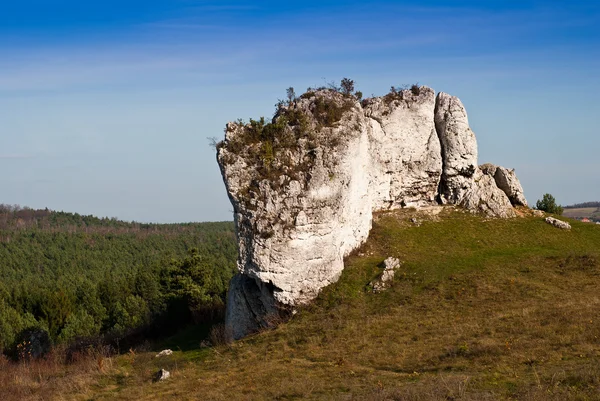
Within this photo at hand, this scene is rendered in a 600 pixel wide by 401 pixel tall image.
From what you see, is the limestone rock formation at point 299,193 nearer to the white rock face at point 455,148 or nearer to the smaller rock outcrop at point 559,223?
the smaller rock outcrop at point 559,223

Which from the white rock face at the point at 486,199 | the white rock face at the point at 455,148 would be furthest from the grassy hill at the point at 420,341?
the white rock face at the point at 455,148

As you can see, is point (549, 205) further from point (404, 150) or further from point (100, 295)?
point (100, 295)

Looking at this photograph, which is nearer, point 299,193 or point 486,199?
point 299,193

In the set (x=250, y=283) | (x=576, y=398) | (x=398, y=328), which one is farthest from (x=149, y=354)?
(x=576, y=398)

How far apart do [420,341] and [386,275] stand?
6.85m

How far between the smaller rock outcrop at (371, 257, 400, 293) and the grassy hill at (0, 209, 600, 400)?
0.34m

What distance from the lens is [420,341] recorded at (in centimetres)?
2348

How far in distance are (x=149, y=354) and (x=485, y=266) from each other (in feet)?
57.4

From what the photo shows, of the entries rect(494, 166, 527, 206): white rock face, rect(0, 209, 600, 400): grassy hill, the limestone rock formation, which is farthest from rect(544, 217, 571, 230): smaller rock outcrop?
rect(494, 166, 527, 206): white rock face

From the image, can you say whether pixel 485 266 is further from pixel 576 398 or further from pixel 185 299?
pixel 185 299

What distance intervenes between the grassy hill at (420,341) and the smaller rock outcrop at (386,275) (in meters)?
0.34

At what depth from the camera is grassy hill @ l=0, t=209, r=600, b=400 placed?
61.5 ft

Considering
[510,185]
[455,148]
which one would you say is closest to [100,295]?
[455,148]

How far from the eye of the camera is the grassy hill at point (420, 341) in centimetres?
1873
